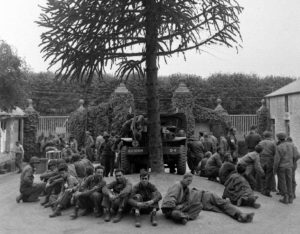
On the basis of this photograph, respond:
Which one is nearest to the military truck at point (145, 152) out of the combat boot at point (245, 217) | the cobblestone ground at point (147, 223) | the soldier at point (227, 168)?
the soldier at point (227, 168)

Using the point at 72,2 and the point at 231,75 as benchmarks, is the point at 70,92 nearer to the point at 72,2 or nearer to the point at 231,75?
the point at 231,75

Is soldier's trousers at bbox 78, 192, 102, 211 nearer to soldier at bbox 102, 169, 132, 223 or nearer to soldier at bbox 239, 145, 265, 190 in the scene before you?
soldier at bbox 102, 169, 132, 223

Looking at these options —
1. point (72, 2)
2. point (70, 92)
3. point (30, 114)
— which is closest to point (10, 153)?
point (30, 114)

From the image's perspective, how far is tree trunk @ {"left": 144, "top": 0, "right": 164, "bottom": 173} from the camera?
10.6 metres

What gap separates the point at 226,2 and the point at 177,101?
1274cm

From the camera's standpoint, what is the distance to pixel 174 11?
31.7ft

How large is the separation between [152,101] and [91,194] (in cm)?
420

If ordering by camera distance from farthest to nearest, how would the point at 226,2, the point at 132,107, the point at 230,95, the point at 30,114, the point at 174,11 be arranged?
1. the point at 230,95
2. the point at 132,107
3. the point at 30,114
4. the point at 226,2
5. the point at 174,11

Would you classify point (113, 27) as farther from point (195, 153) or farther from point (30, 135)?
point (30, 135)

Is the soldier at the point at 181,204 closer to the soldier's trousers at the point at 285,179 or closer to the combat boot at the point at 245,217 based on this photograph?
the combat boot at the point at 245,217

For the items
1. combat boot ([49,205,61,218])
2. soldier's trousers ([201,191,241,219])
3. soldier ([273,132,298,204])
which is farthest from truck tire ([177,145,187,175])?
combat boot ([49,205,61,218])

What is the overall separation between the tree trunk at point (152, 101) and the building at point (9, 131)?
8450mm

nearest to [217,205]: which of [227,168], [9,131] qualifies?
[227,168]

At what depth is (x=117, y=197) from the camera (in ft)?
24.8
